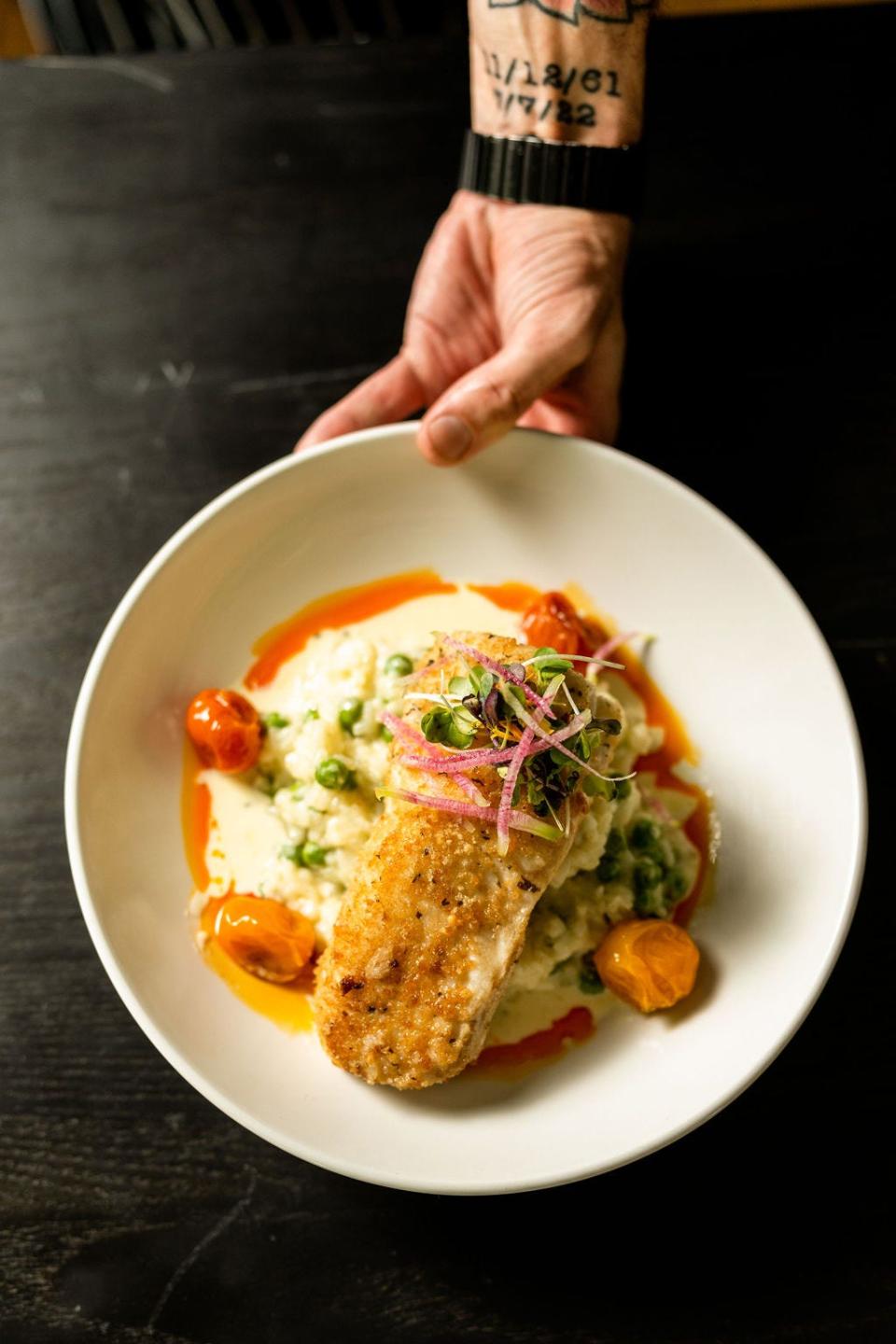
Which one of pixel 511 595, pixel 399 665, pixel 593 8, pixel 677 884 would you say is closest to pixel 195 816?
pixel 399 665

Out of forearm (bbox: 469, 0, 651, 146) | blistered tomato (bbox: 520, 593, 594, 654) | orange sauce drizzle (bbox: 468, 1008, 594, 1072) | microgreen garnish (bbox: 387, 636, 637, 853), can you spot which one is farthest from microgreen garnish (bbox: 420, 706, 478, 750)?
forearm (bbox: 469, 0, 651, 146)

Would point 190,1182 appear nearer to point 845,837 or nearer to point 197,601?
point 197,601

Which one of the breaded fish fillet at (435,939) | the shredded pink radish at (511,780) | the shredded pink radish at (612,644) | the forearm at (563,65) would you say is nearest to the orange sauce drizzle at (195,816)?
the breaded fish fillet at (435,939)

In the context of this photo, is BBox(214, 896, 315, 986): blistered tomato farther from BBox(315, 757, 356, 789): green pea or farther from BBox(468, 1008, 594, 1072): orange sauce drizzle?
BBox(468, 1008, 594, 1072): orange sauce drizzle

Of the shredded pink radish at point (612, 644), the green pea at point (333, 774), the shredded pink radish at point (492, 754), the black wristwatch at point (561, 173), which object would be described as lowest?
the green pea at point (333, 774)

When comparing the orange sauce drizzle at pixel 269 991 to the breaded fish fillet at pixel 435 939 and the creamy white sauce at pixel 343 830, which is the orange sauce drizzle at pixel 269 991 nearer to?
the creamy white sauce at pixel 343 830

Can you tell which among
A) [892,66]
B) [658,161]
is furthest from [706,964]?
[892,66]

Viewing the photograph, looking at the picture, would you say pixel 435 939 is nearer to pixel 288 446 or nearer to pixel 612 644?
pixel 612 644

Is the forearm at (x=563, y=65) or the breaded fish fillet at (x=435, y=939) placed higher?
the forearm at (x=563, y=65)
